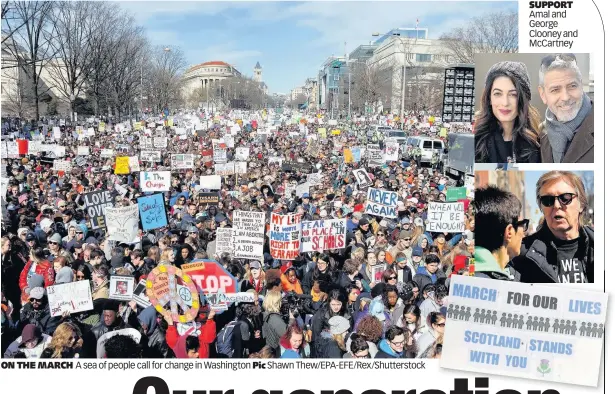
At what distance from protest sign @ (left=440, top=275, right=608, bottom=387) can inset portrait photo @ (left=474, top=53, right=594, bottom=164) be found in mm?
1391

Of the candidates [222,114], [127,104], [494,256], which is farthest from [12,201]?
[222,114]

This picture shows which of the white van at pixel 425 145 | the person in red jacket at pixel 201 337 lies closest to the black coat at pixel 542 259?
the person in red jacket at pixel 201 337

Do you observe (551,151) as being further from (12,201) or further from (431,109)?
(431,109)

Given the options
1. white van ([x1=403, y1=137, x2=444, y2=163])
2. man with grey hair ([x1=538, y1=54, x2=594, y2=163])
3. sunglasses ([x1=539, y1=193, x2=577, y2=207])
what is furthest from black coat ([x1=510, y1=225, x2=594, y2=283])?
white van ([x1=403, y1=137, x2=444, y2=163])

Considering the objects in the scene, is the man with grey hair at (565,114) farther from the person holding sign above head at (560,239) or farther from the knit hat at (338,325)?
the knit hat at (338,325)

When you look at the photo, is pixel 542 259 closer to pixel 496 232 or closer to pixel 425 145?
pixel 496 232

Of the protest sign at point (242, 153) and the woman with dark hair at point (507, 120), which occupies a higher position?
the woman with dark hair at point (507, 120)

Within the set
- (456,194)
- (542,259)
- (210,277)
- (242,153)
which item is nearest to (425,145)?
(242,153)

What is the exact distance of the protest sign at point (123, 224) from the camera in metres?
7.86

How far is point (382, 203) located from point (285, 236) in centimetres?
148

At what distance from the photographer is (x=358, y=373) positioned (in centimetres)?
683

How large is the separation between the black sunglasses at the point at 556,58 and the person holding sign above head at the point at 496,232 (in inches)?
55.3

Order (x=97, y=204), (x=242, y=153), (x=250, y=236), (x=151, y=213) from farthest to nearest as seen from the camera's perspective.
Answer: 1. (x=242, y=153)
2. (x=97, y=204)
3. (x=151, y=213)
4. (x=250, y=236)

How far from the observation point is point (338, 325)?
7.05 m
